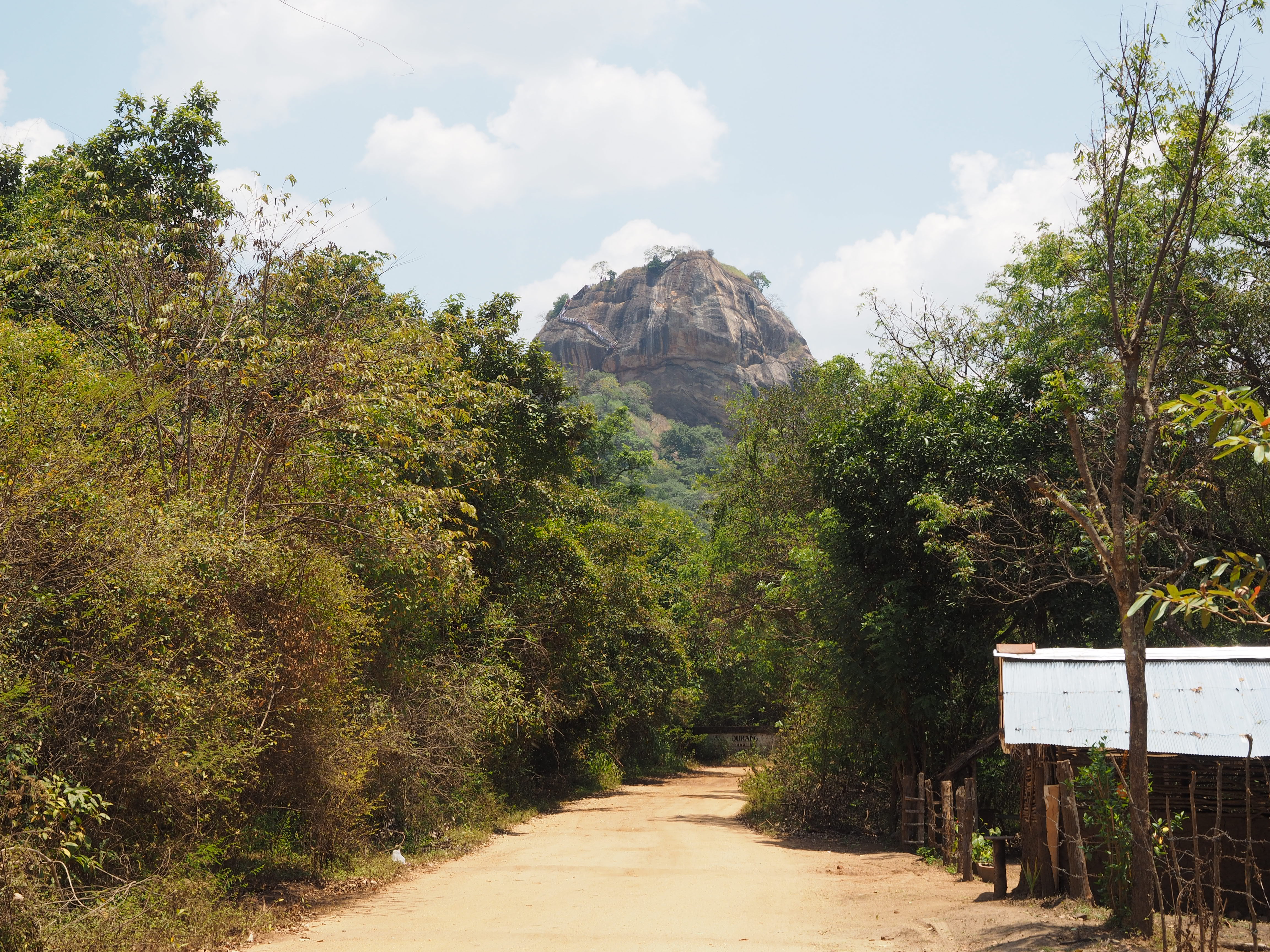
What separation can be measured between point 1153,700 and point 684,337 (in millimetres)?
102894

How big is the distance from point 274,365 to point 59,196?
7230 millimetres

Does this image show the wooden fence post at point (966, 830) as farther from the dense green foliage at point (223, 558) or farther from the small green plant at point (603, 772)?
the small green plant at point (603, 772)

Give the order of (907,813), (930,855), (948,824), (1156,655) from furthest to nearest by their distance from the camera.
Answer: (907,813) → (930,855) → (948,824) → (1156,655)

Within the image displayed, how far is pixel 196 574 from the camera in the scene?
7816 millimetres

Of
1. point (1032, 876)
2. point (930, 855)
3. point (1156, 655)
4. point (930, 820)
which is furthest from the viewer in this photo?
point (930, 820)

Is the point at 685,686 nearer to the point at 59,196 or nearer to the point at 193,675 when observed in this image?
the point at 59,196

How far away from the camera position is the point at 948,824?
41.2 feet

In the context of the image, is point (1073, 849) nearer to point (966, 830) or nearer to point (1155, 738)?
point (1155, 738)

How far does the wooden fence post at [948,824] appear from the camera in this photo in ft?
41.0

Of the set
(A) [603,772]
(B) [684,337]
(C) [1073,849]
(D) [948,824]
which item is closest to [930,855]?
(D) [948,824]

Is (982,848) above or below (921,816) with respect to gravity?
below

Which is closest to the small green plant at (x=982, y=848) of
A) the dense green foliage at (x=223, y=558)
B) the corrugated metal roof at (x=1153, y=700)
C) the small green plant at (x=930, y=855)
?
the small green plant at (x=930, y=855)

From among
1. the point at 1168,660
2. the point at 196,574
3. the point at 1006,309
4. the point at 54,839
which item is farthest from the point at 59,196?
the point at 1006,309

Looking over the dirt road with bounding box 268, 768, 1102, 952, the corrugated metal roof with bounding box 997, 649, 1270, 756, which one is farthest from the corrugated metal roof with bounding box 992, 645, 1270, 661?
the dirt road with bounding box 268, 768, 1102, 952
